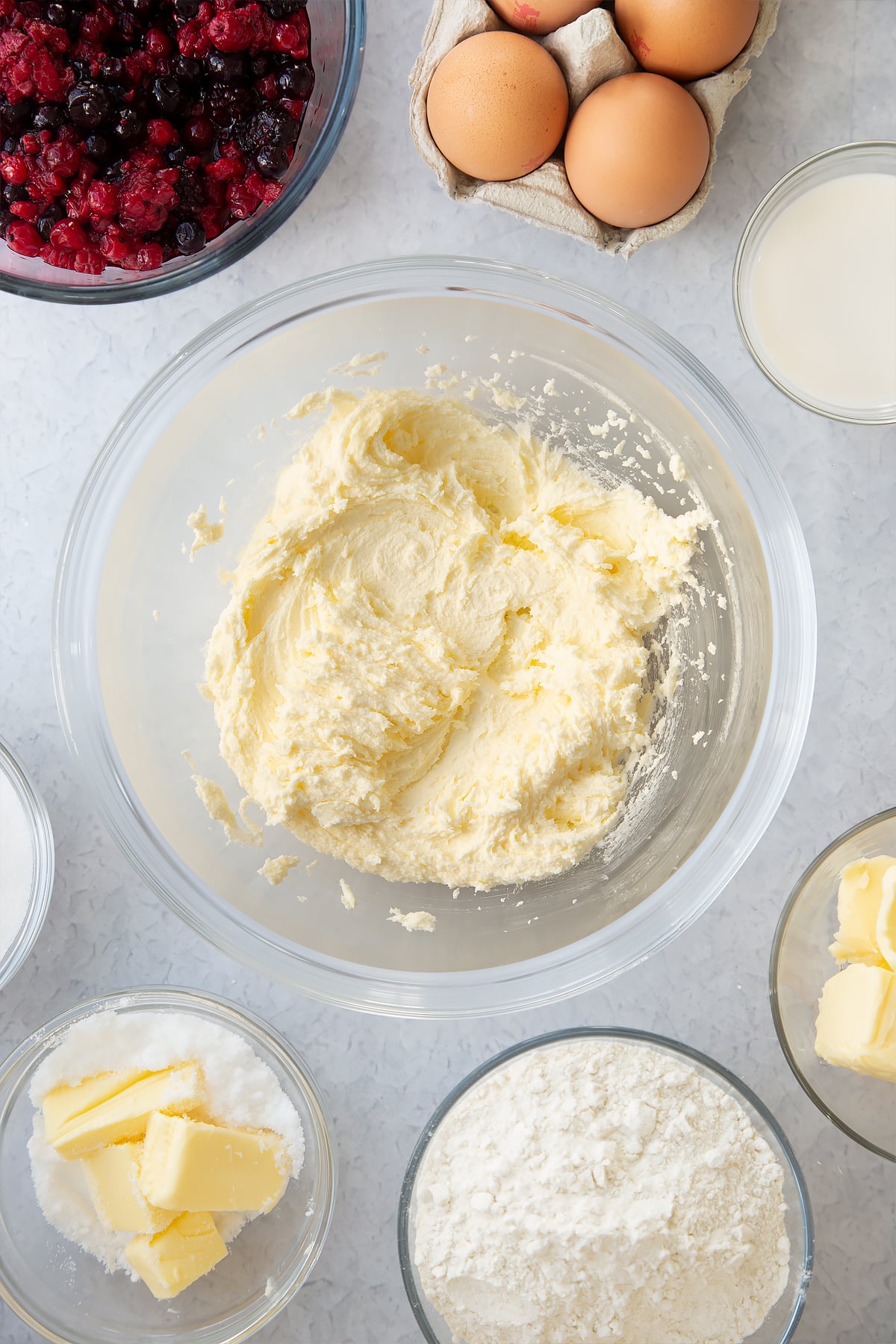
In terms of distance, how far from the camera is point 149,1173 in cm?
178

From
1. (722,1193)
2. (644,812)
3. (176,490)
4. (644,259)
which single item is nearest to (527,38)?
(644,259)

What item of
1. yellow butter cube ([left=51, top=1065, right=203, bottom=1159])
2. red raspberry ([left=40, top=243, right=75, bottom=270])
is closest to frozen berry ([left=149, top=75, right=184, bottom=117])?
red raspberry ([left=40, top=243, right=75, bottom=270])

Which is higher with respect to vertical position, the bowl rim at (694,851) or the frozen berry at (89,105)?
the frozen berry at (89,105)

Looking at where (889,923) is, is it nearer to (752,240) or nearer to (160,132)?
(752,240)

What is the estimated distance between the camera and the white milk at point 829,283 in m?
1.86

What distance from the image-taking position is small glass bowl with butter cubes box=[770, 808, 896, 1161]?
1711mm

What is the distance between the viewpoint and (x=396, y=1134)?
195 centimetres

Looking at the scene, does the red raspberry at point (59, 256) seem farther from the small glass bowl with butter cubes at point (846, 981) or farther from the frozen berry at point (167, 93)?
the small glass bowl with butter cubes at point (846, 981)

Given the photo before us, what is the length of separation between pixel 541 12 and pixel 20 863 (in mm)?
1904

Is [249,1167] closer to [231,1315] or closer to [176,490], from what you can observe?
[231,1315]

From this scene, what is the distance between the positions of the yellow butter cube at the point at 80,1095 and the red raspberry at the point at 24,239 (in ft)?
5.27

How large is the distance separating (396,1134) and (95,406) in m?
1.64

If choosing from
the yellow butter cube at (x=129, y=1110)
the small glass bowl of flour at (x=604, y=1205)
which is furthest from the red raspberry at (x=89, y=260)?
the small glass bowl of flour at (x=604, y=1205)

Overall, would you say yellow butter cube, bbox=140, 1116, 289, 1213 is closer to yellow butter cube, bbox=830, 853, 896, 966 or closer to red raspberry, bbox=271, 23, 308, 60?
yellow butter cube, bbox=830, 853, 896, 966
